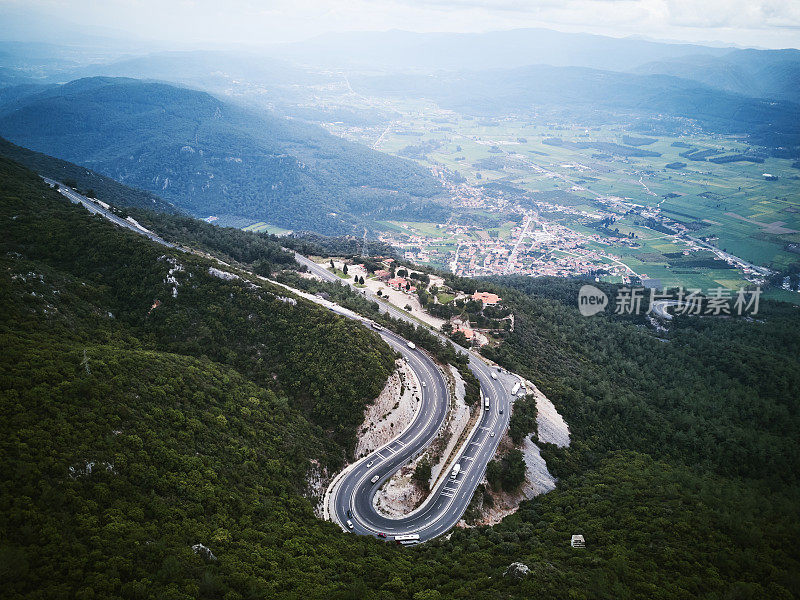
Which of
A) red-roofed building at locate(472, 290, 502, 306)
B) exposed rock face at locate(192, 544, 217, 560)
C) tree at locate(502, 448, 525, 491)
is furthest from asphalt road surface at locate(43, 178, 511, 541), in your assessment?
red-roofed building at locate(472, 290, 502, 306)

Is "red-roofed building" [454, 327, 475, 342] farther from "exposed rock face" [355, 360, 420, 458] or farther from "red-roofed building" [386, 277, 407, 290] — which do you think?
"exposed rock face" [355, 360, 420, 458]

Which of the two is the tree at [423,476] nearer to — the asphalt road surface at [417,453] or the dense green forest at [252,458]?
the asphalt road surface at [417,453]

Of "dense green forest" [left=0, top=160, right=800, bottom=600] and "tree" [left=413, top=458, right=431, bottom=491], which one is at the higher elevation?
"dense green forest" [left=0, top=160, right=800, bottom=600]

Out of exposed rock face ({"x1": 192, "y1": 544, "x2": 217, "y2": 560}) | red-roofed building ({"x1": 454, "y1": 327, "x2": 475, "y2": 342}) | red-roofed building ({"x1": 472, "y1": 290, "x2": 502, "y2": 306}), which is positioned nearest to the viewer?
exposed rock face ({"x1": 192, "y1": 544, "x2": 217, "y2": 560})

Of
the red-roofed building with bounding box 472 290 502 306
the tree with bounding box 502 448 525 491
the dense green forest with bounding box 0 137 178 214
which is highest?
the dense green forest with bounding box 0 137 178 214

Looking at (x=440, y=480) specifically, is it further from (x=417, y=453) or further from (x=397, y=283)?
(x=397, y=283)

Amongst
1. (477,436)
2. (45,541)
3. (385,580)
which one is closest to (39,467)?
Answer: (45,541)

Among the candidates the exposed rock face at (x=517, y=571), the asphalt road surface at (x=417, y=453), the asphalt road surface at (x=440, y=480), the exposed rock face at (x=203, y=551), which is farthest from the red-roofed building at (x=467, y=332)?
the exposed rock face at (x=203, y=551)

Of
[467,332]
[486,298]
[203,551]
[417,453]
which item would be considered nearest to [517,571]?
[417,453]
